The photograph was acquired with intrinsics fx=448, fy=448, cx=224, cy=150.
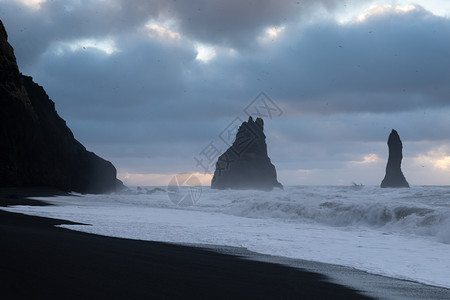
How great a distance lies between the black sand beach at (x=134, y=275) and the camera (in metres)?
4.15

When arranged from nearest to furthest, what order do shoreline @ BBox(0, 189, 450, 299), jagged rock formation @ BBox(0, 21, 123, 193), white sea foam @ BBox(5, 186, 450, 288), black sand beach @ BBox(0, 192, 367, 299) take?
black sand beach @ BBox(0, 192, 367, 299) < shoreline @ BBox(0, 189, 450, 299) < white sea foam @ BBox(5, 186, 450, 288) < jagged rock formation @ BBox(0, 21, 123, 193)

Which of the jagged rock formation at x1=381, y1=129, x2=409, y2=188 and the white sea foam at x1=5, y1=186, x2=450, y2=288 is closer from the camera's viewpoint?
the white sea foam at x1=5, y1=186, x2=450, y2=288

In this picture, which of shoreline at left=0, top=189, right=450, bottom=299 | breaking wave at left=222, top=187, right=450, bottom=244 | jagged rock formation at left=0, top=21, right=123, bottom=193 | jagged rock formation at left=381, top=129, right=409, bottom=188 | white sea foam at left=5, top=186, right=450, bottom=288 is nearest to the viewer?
shoreline at left=0, top=189, right=450, bottom=299

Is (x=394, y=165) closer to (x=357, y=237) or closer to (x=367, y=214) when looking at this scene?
(x=367, y=214)

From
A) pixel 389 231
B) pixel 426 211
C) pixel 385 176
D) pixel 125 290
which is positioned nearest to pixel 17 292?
pixel 125 290

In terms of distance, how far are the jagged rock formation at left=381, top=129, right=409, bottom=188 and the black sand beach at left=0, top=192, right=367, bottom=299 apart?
252 ft

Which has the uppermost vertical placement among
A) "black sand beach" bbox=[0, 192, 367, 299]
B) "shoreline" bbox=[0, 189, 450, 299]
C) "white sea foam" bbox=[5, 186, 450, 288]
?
"white sea foam" bbox=[5, 186, 450, 288]

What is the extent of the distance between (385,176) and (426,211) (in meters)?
69.2

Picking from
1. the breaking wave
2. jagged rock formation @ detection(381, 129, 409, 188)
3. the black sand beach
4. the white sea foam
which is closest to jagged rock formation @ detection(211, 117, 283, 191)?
jagged rock formation @ detection(381, 129, 409, 188)

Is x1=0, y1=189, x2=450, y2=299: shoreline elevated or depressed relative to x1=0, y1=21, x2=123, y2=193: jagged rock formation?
depressed

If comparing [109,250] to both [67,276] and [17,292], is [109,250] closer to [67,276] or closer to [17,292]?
[67,276]

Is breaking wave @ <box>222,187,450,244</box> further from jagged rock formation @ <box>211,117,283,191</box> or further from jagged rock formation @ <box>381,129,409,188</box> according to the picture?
jagged rock formation @ <box>211,117,283,191</box>

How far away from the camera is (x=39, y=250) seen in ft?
20.4

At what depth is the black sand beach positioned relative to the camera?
4.15 metres
